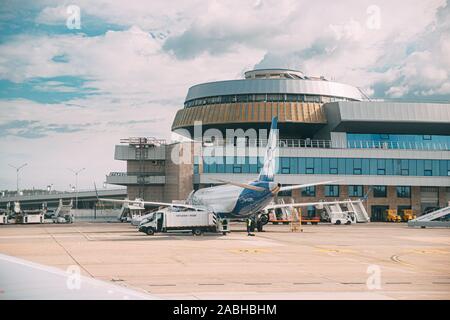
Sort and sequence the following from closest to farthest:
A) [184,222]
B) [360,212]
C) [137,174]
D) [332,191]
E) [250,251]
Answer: [250,251]
[184,222]
[360,212]
[332,191]
[137,174]

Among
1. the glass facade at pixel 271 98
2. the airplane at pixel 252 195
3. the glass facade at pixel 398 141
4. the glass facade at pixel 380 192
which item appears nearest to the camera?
the airplane at pixel 252 195

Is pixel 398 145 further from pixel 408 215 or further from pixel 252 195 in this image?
pixel 252 195

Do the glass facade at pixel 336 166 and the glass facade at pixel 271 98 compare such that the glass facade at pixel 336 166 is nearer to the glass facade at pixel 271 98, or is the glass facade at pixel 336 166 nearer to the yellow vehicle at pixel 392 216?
the yellow vehicle at pixel 392 216

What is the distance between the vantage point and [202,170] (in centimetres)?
11006

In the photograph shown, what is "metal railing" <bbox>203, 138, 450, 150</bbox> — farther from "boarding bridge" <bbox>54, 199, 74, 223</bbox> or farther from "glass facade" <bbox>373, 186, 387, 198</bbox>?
"boarding bridge" <bbox>54, 199, 74, 223</bbox>

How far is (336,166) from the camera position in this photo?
113 meters

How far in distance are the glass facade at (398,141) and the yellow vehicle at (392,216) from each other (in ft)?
44.7

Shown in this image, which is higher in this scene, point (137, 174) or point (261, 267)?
point (137, 174)

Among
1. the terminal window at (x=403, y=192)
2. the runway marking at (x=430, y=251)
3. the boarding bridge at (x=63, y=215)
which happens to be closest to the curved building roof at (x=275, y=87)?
the terminal window at (x=403, y=192)

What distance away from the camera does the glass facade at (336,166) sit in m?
110

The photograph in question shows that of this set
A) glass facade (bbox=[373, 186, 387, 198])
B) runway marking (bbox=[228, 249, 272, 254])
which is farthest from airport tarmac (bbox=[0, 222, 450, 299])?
glass facade (bbox=[373, 186, 387, 198])

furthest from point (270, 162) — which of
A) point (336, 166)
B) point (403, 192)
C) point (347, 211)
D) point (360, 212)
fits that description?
point (403, 192)

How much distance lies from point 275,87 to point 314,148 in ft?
56.1
